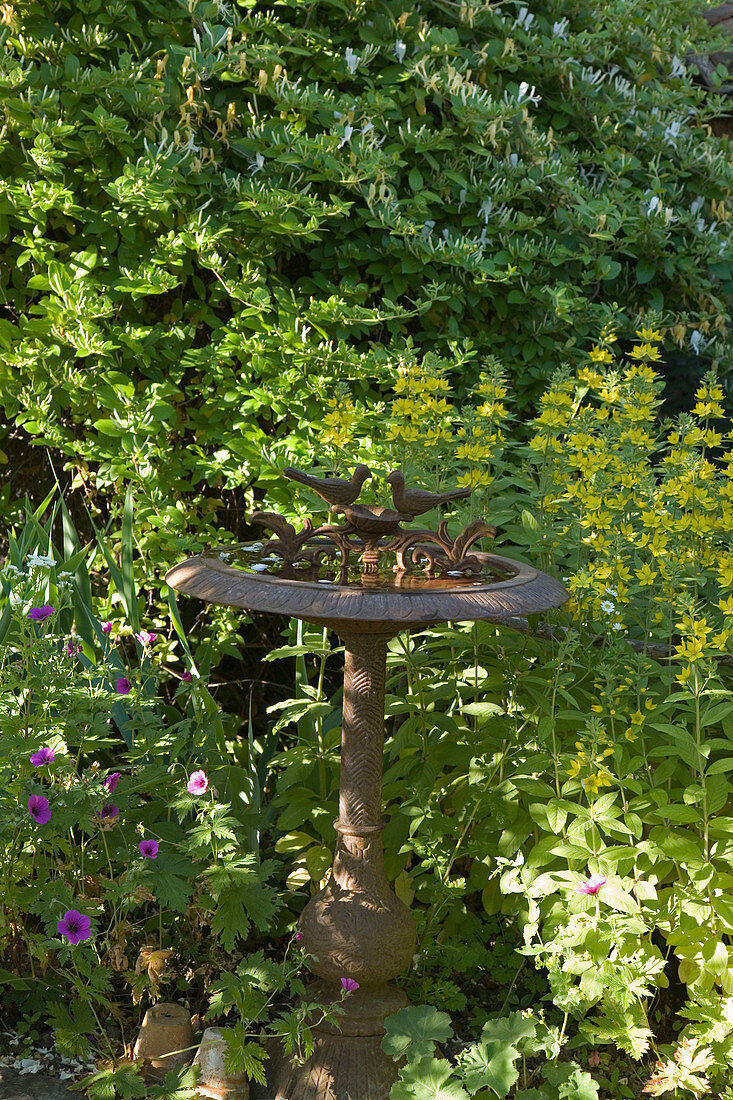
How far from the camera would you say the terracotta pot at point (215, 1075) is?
2369 mm

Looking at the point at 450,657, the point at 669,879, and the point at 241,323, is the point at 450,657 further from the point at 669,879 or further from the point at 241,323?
the point at 241,323

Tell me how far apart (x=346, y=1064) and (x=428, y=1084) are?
1.08 feet

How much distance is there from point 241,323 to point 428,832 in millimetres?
2001

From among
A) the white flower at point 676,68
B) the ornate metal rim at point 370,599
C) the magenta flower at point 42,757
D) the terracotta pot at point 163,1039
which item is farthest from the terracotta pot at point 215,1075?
the white flower at point 676,68

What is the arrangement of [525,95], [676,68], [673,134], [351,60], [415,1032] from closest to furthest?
1. [415,1032]
2. [351,60]
3. [525,95]
4. [673,134]
5. [676,68]

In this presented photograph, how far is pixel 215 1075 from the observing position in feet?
7.79

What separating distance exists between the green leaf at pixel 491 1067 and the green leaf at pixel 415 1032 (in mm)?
72

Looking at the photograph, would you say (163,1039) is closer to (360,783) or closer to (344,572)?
(360,783)

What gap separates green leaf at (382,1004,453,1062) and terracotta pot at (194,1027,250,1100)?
1.24 feet

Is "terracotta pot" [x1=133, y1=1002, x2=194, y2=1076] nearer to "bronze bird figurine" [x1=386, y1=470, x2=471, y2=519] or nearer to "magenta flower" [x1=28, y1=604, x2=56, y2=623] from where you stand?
"magenta flower" [x1=28, y1=604, x2=56, y2=623]

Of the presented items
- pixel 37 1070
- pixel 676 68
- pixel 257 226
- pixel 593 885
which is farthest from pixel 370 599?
pixel 676 68

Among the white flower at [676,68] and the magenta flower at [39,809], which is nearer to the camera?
the magenta flower at [39,809]

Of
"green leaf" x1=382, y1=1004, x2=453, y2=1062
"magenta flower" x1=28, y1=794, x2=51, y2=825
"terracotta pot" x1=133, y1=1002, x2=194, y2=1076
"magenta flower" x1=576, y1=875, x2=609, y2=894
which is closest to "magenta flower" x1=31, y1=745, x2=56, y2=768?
"magenta flower" x1=28, y1=794, x2=51, y2=825

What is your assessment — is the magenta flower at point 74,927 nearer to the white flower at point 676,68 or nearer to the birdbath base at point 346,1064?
the birdbath base at point 346,1064
